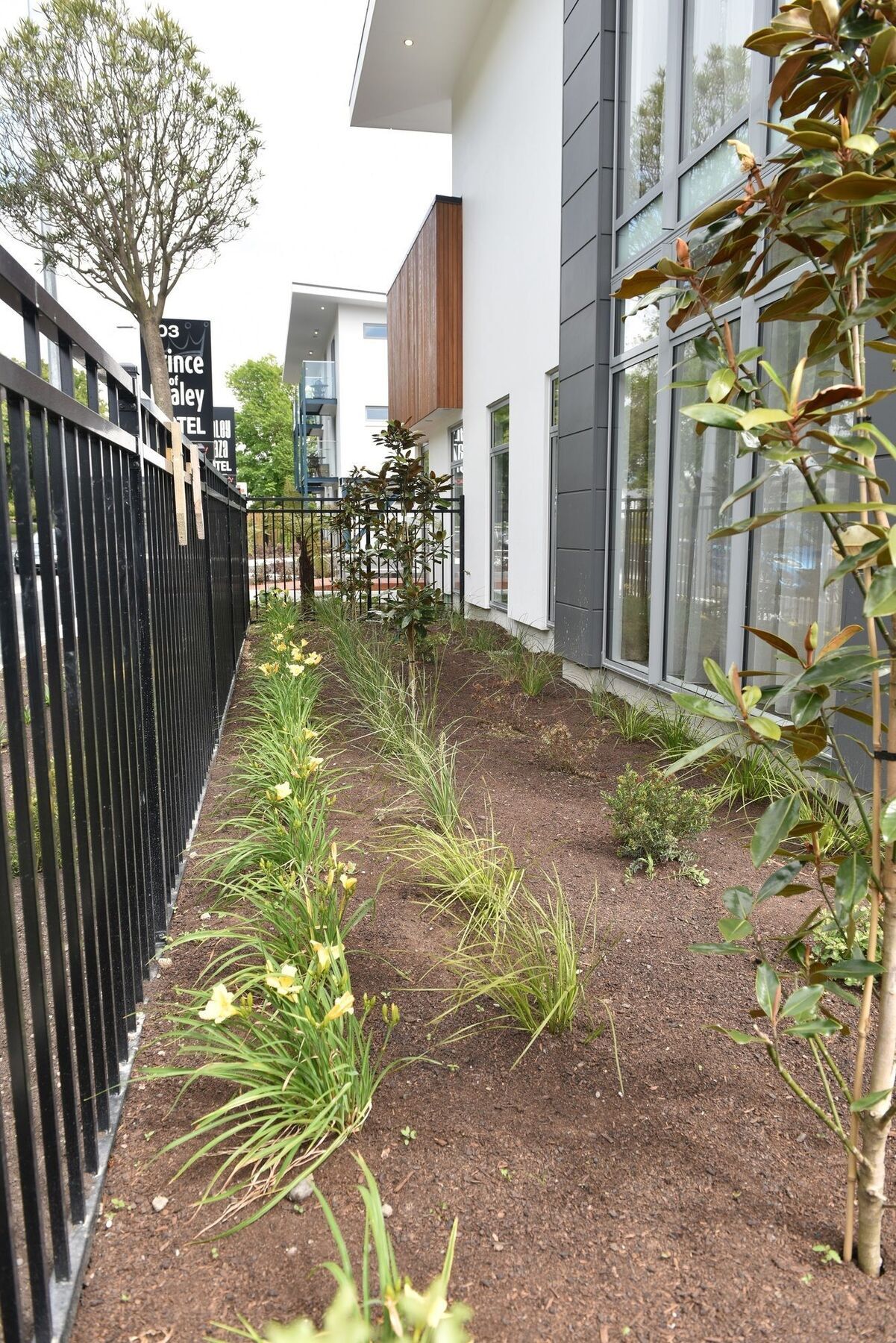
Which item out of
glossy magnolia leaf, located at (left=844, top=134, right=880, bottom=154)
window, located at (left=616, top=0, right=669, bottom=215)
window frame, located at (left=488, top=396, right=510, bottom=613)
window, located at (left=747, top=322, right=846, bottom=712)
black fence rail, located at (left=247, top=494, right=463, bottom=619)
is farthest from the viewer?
window frame, located at (left=488, top=396, right=510, bottom=613)

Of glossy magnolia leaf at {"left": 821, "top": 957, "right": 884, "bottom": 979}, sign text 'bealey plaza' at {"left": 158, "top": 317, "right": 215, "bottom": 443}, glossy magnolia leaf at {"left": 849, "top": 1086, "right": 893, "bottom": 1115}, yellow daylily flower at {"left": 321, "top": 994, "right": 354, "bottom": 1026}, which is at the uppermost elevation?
sign text 'bealey plaza' at {"left": 158, "top": 317, "right": 215, "bottom": 443}

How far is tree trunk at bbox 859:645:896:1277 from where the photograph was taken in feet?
4.98

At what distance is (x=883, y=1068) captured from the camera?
60.7 inches

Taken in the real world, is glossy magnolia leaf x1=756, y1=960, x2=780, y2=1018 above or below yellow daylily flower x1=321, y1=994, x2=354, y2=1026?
above

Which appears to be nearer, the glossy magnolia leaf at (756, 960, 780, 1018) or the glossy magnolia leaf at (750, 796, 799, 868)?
the glossy magnolia leaf at (750, 796, 799, 868)

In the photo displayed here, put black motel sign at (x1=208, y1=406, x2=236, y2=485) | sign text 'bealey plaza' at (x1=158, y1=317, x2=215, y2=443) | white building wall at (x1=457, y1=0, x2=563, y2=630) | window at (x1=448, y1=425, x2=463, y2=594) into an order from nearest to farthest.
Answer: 1. white building wall at (x1=457, y1=0, x2=563, y2=630)
2. sign text 'bealey plaza' at (x1=158, y1=317, x2=215, y2=443)
3. window at (x1=448, y1=425, x2=463, y2=594)
4. black motel sign at (x1=208, y1=406, x2=236, y2=485)

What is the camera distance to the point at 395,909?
3.16 m

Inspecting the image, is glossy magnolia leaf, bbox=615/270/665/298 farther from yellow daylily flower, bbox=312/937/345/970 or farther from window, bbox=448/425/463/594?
window, bbox=448/425/463/594

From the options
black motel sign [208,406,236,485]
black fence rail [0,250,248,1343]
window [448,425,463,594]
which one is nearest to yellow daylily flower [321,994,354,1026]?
black fence rail [0,250,248,1343]

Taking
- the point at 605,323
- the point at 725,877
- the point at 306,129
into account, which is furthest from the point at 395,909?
the point at 306,129

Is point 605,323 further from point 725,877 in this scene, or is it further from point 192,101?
point 192,101

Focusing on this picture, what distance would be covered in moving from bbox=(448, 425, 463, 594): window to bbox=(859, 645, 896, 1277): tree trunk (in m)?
11.6

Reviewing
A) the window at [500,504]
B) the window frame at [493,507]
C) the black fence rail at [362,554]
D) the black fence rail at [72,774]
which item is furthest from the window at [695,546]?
the window at [500,504]

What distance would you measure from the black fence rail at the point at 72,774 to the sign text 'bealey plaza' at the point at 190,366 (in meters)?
10.1
